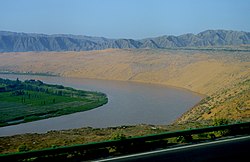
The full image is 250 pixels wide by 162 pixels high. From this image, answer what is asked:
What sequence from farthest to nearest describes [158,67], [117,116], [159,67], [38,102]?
[158,67], [159,67], [38,102], [117,116]

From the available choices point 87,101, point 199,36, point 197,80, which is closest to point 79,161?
point 87,101

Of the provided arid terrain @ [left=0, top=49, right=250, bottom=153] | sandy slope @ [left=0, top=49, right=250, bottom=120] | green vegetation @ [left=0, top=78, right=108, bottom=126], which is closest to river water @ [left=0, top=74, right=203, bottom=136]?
green vegetation @ [left=0, top=78, right=108, bottom=126]

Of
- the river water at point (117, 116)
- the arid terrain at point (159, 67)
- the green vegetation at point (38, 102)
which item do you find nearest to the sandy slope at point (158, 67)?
the arid terrain at point (159, 67)

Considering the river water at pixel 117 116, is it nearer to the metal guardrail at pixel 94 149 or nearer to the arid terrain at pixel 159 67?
the arid terrain at pixel 159 67

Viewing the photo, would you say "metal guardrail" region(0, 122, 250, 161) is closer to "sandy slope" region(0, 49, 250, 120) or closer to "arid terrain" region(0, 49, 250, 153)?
"arid terrain" region(0, 49, 250, 153)

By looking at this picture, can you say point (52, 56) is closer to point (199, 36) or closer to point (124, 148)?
point (199, 36)

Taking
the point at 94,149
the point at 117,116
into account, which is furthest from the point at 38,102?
the point at 94,149

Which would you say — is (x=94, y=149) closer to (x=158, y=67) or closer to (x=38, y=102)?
(x=38, y=102)
